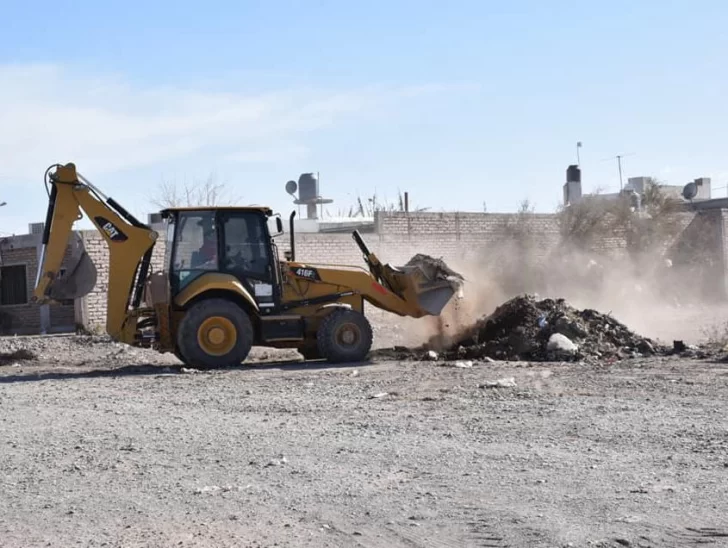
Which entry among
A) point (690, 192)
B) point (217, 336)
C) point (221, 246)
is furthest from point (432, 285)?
point (690, 192)

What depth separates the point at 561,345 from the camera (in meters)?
19.2

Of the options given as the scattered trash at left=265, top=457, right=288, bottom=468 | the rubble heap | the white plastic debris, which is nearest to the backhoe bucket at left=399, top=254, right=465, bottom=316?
the rubble heap

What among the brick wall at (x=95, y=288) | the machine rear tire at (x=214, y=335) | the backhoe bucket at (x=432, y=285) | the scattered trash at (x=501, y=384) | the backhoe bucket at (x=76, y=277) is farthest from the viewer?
the brick wall at (x=95, y=288)

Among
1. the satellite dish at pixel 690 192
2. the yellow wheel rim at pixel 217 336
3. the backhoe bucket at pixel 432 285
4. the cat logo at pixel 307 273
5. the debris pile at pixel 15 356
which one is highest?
the satellite dish at pixel 690 192

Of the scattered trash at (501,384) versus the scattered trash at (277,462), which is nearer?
the scattered trash at (277,462)

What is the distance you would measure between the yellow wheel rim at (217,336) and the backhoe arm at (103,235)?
1366mm

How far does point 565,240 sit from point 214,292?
20710 mm

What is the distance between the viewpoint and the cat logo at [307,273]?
19391mm

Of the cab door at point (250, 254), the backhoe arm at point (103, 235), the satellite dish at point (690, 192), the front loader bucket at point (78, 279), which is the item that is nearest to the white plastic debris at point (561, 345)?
the cab door at point (250, 254)

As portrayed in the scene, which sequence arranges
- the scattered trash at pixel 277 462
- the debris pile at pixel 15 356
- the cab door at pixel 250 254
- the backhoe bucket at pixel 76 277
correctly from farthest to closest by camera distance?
the debris pile at pixel 15 356 < the backhoe bucket at pixel 76 277 < the cab door at pixel 250 254 < the scattered trash at pixel 277 462

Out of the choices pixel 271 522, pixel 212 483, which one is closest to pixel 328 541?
pixel 271 522

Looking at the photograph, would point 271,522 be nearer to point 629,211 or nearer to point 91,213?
point 91,213

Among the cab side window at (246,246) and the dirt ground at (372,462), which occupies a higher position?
the cab side window at (246,246)

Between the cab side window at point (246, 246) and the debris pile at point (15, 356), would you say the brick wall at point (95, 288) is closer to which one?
the debris pile at point (15, 356)
